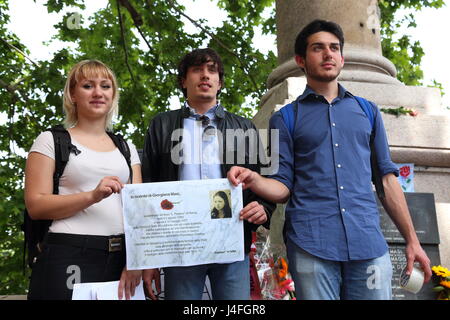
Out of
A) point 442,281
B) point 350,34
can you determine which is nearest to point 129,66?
point 350,34

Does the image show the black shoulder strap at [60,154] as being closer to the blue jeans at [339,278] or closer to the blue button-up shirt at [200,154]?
the blue button-up shirt at [200,154]

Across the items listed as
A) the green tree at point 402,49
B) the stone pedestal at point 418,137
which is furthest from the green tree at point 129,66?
the stone pedestal at point 418,137

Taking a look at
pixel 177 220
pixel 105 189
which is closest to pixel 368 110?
pixel 177 220

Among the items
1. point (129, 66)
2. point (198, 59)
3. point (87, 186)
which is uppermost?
point (129, 66)

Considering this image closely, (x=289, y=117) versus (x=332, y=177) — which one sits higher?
(x=289, y=117)

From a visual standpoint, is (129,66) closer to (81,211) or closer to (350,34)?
(350,34)

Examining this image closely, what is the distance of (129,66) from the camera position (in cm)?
1008

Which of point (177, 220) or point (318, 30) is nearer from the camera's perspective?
point (177, 220)

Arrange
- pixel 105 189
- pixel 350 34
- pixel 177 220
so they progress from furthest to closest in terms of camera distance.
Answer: pixel 350 34 < pixel 177 220 < pixel 105 189

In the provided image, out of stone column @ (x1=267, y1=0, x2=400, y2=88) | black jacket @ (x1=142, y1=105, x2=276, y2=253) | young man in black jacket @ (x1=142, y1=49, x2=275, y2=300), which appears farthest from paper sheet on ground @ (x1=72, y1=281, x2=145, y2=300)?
stone column @ (x1=267, y1=0, x2=400, y2=88)

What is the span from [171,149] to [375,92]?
114 inches

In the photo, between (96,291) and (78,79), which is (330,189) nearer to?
(96,291)

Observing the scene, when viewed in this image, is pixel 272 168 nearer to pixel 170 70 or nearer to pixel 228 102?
pixel 170 70

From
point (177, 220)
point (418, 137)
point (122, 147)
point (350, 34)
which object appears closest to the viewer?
point (177, 220)
